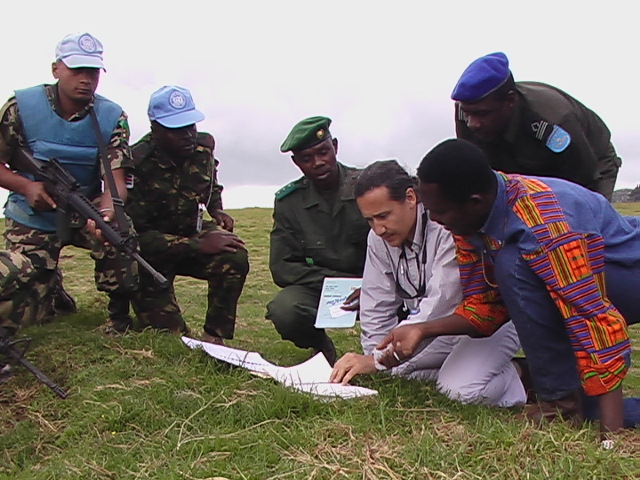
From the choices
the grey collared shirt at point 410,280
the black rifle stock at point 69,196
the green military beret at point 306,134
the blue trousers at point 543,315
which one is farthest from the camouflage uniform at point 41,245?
the blue trousers at point 543,315

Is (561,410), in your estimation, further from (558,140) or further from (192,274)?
(192,274)

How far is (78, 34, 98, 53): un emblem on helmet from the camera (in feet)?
18.3

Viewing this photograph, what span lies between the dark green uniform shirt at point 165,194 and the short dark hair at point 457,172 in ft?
9.95

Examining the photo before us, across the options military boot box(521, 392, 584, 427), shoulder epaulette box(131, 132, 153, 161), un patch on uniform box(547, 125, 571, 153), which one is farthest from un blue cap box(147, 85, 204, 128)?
military boot box(521, 392, 584, 427)

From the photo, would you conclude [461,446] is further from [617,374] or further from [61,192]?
[61,192]

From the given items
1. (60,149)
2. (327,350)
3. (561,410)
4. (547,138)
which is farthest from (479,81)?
(60,149)

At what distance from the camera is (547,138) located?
15.9ft

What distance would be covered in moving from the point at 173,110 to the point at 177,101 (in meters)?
0.08

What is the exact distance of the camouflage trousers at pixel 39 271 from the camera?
517cm

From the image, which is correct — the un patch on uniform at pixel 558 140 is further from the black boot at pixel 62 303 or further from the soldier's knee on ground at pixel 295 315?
the black boot at pixel 62 303

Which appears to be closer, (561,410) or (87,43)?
(561,410)

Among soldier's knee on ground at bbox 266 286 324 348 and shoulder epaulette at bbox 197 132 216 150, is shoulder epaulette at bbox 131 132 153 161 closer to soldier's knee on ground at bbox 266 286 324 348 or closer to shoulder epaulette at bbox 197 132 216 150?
shoulder epaulette at bbox 197 132 216 150

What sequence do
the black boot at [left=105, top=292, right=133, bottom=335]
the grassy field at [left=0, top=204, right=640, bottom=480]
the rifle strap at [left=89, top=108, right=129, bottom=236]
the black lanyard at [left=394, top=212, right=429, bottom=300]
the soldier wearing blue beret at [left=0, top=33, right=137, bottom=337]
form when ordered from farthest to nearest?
the black boot at [left=105, top=292, right=133, bottom=335] < the soldier wearing blue beret at [left=0, top=33, right=137, bottom=337] < the rifle strap at [left=89, top=108, right=129, bottom=236] < the black lanyard at [left=394, top=212, right=429, bottom=300] < the grassy field at [left=0, top=204, right=640, bottom=480]

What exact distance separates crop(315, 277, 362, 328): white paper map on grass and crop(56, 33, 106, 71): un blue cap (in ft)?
Result: 7.73
